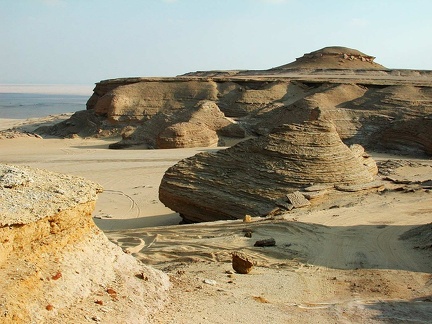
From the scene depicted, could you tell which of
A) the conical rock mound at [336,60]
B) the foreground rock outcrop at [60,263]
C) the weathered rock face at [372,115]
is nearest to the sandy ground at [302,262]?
the foreground rock outcrop at [60,263]

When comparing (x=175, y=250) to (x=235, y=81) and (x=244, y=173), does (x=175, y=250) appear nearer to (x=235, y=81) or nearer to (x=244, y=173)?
(x=244, y=173)

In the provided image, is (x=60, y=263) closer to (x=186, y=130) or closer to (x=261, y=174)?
(x=261, y=174)

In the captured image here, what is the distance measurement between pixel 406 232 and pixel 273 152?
2.83 m

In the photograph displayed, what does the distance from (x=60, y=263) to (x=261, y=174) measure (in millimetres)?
5805

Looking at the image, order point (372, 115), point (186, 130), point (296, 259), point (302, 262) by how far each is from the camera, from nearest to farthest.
A: point (302, 262)
point (296, 259)
point (186, 130)
point (372, 115)

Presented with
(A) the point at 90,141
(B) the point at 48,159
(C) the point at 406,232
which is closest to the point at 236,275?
(C) the point at 406,232

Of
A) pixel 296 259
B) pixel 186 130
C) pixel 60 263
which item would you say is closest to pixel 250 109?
pixel 186 130

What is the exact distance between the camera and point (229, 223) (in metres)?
8.88

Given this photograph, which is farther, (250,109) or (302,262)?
(250,109)

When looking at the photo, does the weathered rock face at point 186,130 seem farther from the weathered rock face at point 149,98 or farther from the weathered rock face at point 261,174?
the weathered rock face at point 261,174

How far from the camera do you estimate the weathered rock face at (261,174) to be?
9.74m

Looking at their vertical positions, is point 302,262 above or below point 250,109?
below

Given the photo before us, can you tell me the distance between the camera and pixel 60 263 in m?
4.52

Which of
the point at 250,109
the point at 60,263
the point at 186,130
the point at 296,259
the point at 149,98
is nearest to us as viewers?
the point at 60,263
